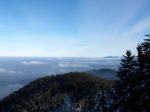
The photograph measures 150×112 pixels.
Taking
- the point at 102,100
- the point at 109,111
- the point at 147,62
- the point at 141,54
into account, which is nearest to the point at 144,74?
the point at 147,62

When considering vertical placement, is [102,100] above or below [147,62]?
below

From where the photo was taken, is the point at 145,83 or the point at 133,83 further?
the point at 133,83

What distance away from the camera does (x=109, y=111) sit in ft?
149

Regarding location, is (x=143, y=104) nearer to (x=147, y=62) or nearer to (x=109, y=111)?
(x=147, y=62)

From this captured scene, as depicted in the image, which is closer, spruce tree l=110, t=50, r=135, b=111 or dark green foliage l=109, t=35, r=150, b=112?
dark green foliage l=109, t=35, r=150, b=112

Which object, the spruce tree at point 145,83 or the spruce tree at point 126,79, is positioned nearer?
the spruce tree at point 145,83

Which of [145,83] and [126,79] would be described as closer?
[145,83]

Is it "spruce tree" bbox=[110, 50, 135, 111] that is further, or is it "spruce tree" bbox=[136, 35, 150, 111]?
"spruce tree" bbox=[110, 50, 135, 111]

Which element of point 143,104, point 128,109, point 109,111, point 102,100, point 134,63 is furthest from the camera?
point 102,100

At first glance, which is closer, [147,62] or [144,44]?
[147,62]

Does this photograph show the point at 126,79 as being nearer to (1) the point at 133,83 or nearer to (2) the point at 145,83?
(1) the point at 133,83

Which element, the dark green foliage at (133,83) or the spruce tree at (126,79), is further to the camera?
the spruce tree at (126,79)

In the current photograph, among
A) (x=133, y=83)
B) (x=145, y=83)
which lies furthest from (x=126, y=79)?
(x=145, y=83)

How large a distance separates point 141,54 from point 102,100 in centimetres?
1492
